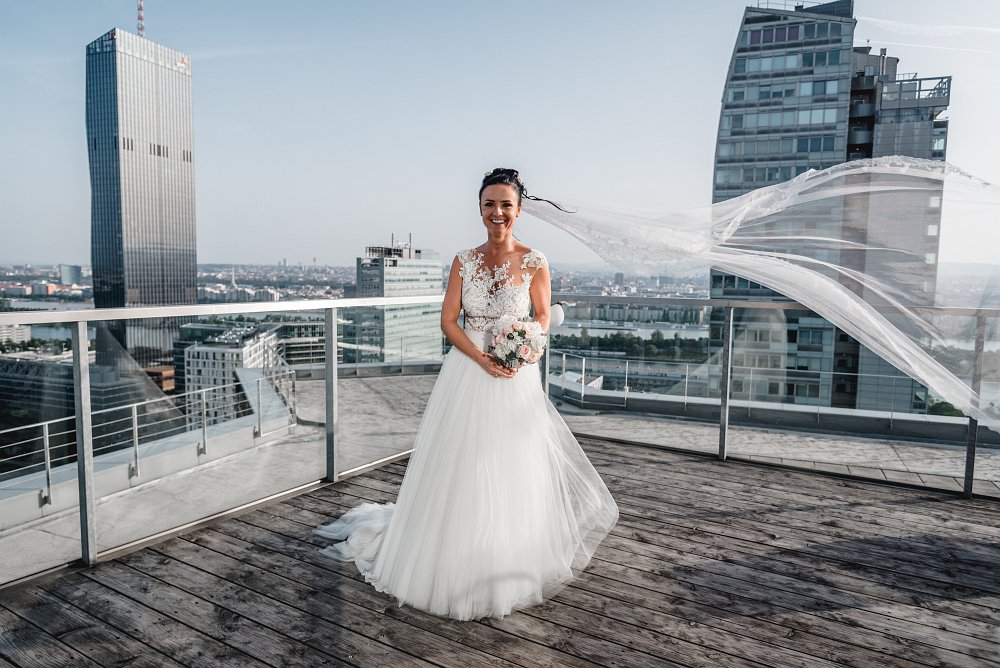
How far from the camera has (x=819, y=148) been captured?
43875 millimetres

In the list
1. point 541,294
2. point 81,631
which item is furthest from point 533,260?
point 81,631

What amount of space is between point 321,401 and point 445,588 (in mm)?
1771

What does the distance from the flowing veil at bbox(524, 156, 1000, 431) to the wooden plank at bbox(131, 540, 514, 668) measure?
2.17 metres

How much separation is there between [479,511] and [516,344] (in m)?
0.68

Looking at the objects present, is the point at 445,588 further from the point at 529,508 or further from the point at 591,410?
the point at 591,410

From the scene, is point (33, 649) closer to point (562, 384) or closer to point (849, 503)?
point (562, 384)

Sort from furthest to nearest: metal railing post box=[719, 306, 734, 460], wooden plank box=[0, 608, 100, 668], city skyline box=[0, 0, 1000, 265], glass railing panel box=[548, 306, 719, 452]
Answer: glass railing panel box=[548, 306, 719, 452]
metal railing post box=[719, 306, 734, 460]
city skyline box=[0, 0, 1000, 265]
wooden plank box=[0, 608, 100, 668]

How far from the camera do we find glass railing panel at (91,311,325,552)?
2.64m

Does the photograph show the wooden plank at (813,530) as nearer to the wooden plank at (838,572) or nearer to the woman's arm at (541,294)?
the wooden plank at (838,572)

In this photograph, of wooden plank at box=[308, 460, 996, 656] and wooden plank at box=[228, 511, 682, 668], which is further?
wooden plank at box=[308, 460, 996, 656]

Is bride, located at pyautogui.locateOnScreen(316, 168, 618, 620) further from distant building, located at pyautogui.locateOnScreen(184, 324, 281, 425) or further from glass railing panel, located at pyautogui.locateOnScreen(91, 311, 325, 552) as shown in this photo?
distant building, located at pyautogui.locateOnScreen(184, 324, 281, 425)

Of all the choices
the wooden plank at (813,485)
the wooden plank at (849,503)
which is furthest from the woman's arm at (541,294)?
the wooden plank at (813,485)

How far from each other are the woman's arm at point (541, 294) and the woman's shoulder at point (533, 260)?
0.02 metres

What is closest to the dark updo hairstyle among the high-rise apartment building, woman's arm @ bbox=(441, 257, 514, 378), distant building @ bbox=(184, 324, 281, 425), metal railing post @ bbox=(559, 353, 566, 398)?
woman's arm @ bbox=(441, 257, 514, 378)
